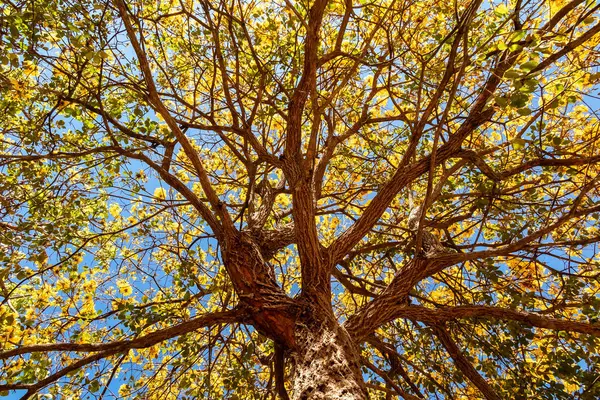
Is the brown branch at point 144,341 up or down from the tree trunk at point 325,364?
up

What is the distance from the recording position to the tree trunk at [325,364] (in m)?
2.02

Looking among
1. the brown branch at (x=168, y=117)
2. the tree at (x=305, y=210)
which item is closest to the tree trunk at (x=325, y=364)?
the tree at (x=305, y=210)

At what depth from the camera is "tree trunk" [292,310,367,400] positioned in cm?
202

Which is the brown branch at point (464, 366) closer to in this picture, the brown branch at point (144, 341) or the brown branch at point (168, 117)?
the brown branch at point (144, 341)

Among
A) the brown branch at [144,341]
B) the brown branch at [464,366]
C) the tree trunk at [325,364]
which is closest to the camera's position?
the tree trunk at [325,364]

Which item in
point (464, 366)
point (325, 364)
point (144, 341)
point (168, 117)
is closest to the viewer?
point (325, 364)

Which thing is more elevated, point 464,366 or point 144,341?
point 144,341

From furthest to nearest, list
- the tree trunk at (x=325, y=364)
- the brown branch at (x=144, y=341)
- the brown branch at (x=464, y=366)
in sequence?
the brown branch at (x=464, y=366) < the brown branch at (x=144, y=341) < the tree trunk at (x=325, y=364)

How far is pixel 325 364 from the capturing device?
2191mm

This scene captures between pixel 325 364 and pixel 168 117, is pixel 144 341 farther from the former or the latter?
pixel 168 117

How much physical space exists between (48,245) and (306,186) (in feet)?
7.56

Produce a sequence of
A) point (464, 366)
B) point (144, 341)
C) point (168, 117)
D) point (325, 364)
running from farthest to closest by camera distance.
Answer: point (464, 366) → point (168, 117) → point (144, 341) → point (325, 364)

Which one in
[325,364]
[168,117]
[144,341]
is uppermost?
[168,117]

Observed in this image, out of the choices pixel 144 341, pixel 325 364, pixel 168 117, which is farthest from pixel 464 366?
pixel 168 117
